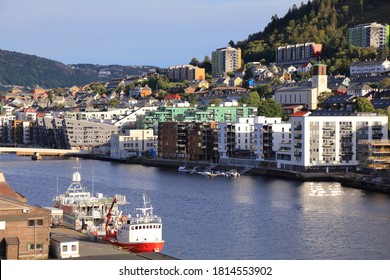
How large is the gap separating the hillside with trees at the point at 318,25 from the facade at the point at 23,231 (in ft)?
126

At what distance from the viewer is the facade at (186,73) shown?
53878 mm

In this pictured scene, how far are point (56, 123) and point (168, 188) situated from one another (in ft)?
67.1

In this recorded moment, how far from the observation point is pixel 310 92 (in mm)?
35625

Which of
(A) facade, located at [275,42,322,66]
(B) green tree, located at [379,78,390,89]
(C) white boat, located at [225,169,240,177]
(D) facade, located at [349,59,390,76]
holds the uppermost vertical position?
(A) facade, located at [275,42,322,66]

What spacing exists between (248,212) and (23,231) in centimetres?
663

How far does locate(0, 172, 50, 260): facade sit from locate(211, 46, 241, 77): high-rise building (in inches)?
1754

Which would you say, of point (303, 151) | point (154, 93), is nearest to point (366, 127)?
point (303, 151)

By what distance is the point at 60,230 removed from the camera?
36.6 ft

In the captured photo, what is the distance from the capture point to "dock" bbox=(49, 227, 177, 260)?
8.89 m

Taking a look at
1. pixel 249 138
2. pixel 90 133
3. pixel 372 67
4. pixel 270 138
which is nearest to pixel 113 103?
pixel 90 133

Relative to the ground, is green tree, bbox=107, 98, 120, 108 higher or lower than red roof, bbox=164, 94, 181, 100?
lower

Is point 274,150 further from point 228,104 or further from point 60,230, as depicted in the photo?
point 60,230

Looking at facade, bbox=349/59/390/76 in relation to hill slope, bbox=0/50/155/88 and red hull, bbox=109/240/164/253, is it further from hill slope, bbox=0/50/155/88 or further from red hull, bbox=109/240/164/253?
hill slope, bbox=0/50/155/88

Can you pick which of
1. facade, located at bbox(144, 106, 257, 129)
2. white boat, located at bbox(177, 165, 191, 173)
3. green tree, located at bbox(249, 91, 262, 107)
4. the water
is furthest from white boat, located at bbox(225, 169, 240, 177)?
green tree, located at bbox(249, 91, 262, 107)
